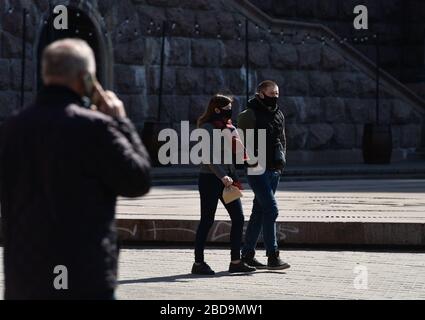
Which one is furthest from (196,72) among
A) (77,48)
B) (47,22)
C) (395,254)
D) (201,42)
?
(77,48)

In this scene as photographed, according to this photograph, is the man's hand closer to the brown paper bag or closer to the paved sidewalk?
the brown paper bag

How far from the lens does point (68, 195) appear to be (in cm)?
518

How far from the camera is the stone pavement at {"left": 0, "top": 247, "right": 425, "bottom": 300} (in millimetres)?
10312

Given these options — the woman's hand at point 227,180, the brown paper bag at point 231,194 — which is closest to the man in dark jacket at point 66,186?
the woman's hand at point 227,180

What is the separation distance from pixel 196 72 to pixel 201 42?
69 cm

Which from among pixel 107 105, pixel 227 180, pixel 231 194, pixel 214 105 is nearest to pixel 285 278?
pixel 231 194

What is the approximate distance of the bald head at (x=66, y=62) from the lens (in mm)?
5219

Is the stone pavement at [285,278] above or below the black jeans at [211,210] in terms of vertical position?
below

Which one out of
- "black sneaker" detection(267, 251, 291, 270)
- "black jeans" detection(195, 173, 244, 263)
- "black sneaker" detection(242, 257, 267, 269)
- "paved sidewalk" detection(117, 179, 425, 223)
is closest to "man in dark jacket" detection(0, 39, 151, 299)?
"black jeans" detection(195, 173, 244, 263)

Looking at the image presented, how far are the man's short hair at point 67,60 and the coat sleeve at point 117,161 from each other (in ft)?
0.76

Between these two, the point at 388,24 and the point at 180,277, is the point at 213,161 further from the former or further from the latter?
the point at 388,24

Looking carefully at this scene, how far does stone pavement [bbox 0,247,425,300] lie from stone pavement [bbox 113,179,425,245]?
29cm

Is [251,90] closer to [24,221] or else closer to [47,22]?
[47,22]

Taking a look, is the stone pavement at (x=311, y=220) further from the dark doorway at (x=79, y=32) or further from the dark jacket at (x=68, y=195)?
the dark doorway at (x=79, y=32)
